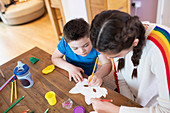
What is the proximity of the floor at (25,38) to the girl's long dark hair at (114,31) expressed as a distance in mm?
2144

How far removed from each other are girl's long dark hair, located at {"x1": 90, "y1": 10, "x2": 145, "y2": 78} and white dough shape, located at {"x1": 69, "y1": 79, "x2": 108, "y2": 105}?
0.89 ft

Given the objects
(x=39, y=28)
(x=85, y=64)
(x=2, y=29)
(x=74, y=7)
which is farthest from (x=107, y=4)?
(x=2, y=29)

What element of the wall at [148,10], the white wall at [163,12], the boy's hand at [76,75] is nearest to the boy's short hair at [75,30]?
the boy's hand at [76,75]

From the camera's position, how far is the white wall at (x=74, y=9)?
6.87ft

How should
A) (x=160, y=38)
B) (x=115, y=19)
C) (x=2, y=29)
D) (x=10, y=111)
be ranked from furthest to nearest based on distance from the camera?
(x=2, y=29) < (x=10, y=111) < (x=160, y=38) < (x=115, y=19)

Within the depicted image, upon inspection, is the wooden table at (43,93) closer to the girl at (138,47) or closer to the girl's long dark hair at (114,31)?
the girl at (138,47)

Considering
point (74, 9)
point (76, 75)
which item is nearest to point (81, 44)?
point (76, 75)

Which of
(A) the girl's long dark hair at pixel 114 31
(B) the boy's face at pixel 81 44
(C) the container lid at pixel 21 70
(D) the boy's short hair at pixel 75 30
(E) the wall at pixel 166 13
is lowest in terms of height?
(E) the wall at pixel 166 13

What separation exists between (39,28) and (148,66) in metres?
3.54

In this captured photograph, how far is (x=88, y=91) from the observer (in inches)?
32.8

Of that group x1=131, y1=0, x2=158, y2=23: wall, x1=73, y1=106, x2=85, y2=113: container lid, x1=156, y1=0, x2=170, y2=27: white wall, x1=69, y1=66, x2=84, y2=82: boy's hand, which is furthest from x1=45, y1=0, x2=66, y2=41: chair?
x1=73, y1=106, x2=85, y2=113: container lid

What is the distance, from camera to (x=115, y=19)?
0.57 meters

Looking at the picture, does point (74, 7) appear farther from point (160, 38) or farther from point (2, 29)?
point (2, 29)

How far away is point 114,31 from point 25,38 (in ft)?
10.7
